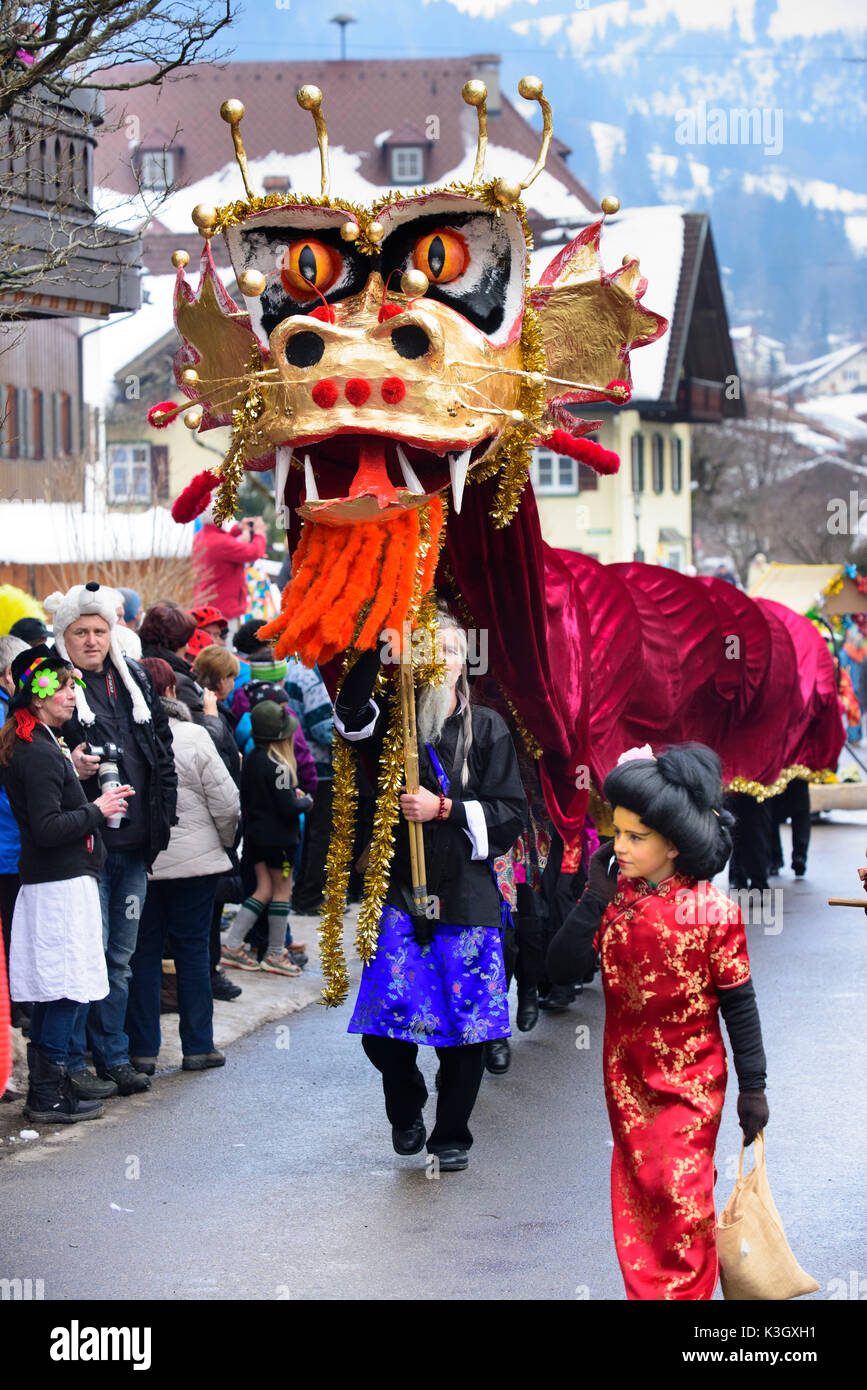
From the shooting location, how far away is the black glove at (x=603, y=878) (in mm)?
4527

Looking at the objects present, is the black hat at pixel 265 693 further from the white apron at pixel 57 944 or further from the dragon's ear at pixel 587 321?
the dragon's ear at pixel 587 321

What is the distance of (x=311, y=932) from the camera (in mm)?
10109

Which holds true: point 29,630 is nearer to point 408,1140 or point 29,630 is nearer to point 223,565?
point 408,1140

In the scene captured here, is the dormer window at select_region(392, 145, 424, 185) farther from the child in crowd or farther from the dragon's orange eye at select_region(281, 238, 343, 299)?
the dragon's orange eye at select_region(281, 238, 343, 299)

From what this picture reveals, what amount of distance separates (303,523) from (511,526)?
0.87 meters

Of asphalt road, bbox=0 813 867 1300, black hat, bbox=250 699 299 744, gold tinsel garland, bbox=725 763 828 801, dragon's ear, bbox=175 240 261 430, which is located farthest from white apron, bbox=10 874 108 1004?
gold tinsel garland, bbox=725 763 828 801

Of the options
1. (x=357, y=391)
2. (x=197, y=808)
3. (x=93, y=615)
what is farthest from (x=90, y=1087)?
(x=357, y=391)

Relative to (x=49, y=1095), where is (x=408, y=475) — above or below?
above

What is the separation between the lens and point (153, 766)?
6.81 m

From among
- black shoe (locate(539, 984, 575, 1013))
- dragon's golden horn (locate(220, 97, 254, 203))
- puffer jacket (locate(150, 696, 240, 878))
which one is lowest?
black shoe (locate(539, 984, 575, 1013))

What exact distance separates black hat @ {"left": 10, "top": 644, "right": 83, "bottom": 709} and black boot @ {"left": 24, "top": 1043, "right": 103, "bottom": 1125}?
123 cm

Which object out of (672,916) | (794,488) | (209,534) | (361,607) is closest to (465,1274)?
(672,916)

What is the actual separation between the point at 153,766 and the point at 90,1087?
1188 millimetres

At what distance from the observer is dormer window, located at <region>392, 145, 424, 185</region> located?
5300 centimetres
